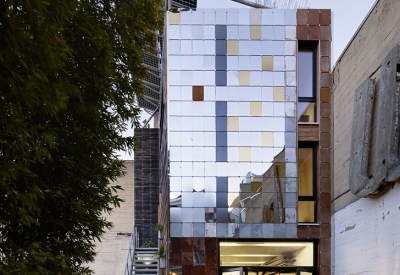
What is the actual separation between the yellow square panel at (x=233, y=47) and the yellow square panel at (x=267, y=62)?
0.58 m

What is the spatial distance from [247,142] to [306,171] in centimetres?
141

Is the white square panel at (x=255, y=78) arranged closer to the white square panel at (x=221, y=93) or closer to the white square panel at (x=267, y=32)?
the white square panel at (x=221, y=93)

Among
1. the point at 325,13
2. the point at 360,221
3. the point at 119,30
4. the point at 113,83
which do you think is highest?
the point at 325,13

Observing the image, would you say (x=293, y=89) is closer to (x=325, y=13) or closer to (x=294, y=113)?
(x=294, y=113)

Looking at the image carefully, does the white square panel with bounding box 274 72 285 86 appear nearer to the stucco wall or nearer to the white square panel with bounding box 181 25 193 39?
the stucco wall

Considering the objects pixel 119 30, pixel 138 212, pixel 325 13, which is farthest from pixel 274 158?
pixel 138 212

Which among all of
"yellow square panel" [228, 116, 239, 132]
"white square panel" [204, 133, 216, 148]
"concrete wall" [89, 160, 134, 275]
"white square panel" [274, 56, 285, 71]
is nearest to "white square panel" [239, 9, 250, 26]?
"white square panel" [274, 56, 285, 71]

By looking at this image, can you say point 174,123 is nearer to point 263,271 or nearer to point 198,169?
point 198,169

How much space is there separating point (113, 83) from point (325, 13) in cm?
580

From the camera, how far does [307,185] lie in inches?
510

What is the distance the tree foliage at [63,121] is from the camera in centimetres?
532

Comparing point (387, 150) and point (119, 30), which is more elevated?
point (119, 30)

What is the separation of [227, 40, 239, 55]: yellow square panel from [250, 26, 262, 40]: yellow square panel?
34 cm

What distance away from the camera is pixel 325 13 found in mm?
12938
